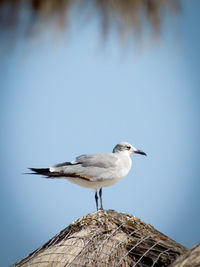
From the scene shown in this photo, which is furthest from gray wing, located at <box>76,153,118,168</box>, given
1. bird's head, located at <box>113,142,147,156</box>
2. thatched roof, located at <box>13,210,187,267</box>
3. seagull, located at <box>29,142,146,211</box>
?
thatched roof, located at <box>13,210,187,267</box>

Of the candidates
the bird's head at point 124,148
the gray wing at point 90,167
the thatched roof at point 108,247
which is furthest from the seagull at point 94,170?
the thatched roof at point 108,247

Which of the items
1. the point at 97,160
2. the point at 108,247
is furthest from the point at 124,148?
the point at 108,247

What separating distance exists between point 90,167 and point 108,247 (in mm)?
2055

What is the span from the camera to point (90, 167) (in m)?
6.01

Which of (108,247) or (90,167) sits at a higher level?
(90,167)

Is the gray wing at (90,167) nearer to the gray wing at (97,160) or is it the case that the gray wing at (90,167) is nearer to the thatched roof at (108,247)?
the gray wing at (97,160)

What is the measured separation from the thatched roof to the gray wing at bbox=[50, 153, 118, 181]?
4.55ft

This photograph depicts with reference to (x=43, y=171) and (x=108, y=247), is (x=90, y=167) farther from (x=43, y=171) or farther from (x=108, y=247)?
(x=108, y=247)

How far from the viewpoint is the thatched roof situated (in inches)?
153

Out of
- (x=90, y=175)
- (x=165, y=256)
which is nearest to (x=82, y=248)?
(x=165, y=256)

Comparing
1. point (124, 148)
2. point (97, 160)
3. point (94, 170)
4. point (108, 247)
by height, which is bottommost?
point (108, 247)

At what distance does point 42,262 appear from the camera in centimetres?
399

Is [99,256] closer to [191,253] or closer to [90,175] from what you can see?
[191,253]

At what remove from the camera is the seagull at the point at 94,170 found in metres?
5.82
